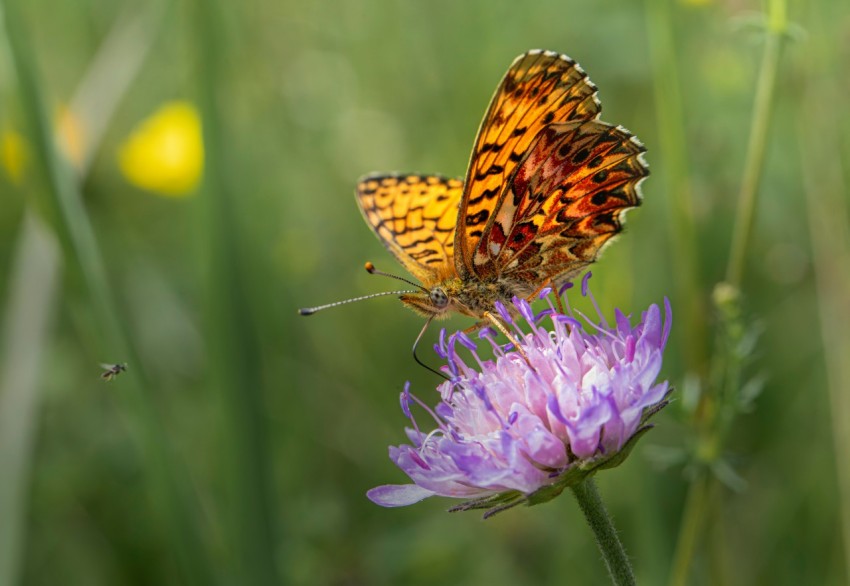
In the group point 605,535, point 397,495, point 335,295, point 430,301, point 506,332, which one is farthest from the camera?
point 335,295

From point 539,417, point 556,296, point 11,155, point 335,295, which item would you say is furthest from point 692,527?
point 11,155

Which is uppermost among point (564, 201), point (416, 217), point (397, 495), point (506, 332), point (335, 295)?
point (335, 295)

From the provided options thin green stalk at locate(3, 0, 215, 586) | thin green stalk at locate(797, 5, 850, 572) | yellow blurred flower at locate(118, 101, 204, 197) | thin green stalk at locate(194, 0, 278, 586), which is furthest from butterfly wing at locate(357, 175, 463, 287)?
yellow blurred flower at locate(118, 101, 204, 197)

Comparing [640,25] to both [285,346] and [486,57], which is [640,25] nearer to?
[486,57]

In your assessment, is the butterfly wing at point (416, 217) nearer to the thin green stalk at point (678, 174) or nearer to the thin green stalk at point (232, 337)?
the thin green stalk at point (232, 337)

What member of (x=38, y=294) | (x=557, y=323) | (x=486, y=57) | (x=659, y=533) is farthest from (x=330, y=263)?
(x=557, y=323)

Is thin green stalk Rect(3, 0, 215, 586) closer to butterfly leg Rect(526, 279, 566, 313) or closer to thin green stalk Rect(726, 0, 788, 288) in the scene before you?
butterfly leg Rect(526, 279, 566, 313)

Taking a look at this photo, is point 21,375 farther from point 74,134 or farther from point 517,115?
point 517,115
